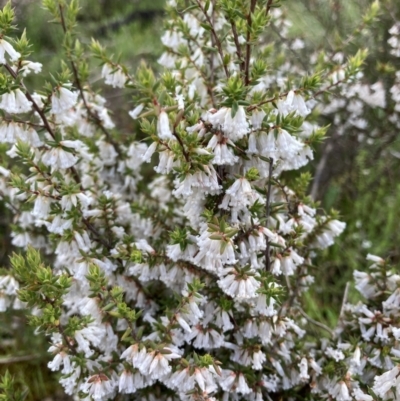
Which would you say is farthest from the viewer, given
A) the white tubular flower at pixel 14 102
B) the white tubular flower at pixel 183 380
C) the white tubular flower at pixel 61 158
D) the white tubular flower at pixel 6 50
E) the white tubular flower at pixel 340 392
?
the white tubular flower at pixel 340 392

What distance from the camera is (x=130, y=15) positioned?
737 centimetres

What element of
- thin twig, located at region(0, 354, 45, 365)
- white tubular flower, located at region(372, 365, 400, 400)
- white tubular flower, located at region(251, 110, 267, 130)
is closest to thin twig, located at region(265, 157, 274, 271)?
white tubular flower, located at region(251, 110, 267, 130)

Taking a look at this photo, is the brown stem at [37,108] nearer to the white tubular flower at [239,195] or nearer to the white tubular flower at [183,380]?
the white tubular flower at [239,195]

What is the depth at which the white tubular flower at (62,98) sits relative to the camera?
1983mm

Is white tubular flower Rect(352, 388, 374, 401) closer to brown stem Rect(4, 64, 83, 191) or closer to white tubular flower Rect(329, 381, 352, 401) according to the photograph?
white tubular flower Rect(329, 381, 352, 401)

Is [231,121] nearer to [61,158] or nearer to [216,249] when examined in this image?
[216,249]

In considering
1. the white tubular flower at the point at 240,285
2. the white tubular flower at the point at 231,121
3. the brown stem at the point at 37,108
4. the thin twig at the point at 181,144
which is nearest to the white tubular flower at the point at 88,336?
the white tubular flower at the point at 240,285

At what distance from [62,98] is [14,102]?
0.68 ft

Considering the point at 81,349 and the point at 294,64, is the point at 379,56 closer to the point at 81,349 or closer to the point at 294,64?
the point at 294,64

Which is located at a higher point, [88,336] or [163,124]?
[163,124]

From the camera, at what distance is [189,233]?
2182mm

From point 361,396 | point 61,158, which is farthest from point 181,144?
point 361,396

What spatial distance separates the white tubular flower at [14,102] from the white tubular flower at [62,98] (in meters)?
0.12

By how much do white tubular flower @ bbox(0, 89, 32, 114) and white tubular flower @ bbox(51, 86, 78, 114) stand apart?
0.12 metres
